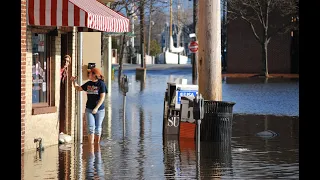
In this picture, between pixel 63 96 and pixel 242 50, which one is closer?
pixel 63 96

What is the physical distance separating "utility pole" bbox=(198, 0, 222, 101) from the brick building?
164 ft

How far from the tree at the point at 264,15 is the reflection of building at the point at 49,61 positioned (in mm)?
44460

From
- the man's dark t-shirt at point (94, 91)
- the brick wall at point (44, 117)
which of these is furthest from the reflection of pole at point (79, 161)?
the man's dark t-shirt at point (94, 91)

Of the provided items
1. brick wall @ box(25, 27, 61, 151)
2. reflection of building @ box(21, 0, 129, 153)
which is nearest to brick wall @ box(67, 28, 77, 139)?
reflection of building @ box(21, 0, 129, 153)

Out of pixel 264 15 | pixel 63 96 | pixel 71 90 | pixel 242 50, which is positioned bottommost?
pixel 63 96

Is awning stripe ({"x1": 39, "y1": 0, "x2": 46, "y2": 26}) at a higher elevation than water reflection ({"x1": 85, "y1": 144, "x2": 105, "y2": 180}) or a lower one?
higher

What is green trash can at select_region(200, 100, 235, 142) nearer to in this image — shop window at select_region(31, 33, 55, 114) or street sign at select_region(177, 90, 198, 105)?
street sign at select_region(177, 90, 198, 105)

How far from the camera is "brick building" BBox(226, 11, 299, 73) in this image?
218ft

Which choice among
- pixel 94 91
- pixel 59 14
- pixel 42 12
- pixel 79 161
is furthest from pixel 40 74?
pixel 79 161

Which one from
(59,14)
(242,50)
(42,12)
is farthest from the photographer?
(242,50)

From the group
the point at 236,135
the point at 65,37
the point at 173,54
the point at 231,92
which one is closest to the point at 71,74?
the point at 65,37

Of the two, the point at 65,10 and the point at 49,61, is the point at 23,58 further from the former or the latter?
the point at 49,61

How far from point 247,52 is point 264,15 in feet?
18.8

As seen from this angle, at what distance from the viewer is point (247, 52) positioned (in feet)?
222
